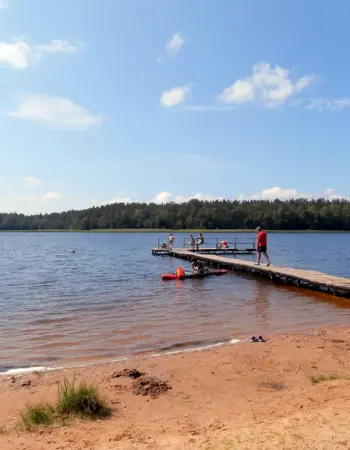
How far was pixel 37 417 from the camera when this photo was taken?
5.38 metres

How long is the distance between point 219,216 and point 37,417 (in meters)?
131

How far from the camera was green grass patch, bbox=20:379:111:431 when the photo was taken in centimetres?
537

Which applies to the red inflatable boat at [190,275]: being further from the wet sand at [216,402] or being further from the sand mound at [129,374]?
the sand mound at [129,374]

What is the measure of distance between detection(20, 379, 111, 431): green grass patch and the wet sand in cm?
17

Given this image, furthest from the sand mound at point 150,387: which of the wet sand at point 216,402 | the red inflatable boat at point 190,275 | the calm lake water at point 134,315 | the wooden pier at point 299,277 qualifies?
the red inflatable boat at point 190,275

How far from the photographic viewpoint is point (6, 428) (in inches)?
212

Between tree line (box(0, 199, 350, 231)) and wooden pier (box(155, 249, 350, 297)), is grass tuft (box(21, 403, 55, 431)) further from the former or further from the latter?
tree line (box(0, 199, 350, 231))

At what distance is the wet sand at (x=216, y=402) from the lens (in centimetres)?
454

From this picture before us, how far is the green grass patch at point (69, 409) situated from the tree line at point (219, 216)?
423ft

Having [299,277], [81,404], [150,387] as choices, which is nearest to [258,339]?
[150,387]

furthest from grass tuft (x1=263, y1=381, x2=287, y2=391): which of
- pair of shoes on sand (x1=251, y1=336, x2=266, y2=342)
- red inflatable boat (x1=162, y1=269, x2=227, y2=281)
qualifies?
red inflatable boat (x1=162, y1=269, x2=227, y2=281)

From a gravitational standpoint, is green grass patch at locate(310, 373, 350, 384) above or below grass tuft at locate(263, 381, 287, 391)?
above

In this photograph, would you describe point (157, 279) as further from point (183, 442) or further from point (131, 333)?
point (183, 442)

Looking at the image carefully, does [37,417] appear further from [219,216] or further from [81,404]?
[219,216]
